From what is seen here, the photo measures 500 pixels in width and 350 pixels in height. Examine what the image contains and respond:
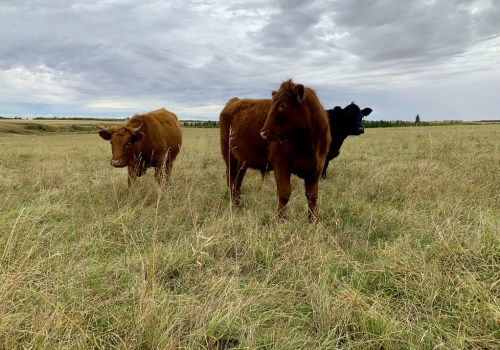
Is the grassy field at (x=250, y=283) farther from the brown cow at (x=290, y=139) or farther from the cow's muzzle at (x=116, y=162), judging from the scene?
the cow's muzzle at (x=116, y=162)

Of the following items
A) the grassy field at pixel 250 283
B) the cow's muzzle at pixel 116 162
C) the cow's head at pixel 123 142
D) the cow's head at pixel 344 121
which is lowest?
the grassy field at pixel 250 283

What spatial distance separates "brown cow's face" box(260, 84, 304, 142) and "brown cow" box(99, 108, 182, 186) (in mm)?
2286

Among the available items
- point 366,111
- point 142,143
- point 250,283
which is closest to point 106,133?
point 142,143

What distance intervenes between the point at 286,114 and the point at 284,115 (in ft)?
0.10

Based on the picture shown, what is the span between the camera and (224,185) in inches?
314

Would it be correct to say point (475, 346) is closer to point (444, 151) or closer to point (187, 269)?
point (187, 269)

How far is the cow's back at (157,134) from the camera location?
7586 mm

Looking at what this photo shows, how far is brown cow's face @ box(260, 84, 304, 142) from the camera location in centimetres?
456

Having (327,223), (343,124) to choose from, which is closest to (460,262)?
(327,223)

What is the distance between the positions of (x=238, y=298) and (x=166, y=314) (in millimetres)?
524

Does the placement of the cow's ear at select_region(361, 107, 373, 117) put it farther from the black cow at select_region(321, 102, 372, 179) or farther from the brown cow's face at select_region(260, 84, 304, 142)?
the brown cow's face at select_region(260, 84, 304, 142)

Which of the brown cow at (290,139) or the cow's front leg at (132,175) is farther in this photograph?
the cow's front leg at (132,175)

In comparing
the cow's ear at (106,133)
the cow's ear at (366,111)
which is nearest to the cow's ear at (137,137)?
the cow's ear at (106,133)

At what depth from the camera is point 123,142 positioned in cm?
676
